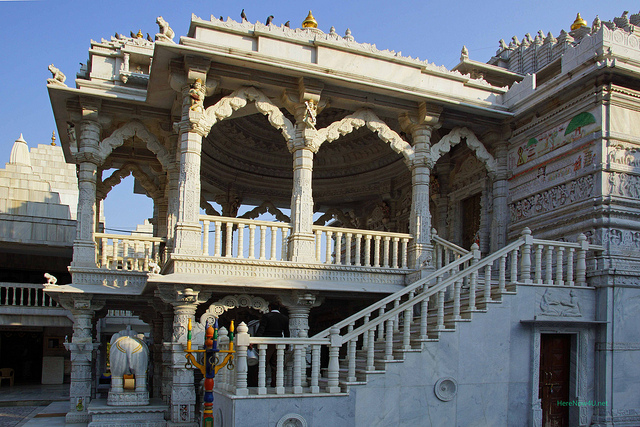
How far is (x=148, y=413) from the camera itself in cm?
1189

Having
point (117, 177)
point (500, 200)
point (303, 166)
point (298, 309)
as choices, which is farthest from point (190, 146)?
point (500, 200)

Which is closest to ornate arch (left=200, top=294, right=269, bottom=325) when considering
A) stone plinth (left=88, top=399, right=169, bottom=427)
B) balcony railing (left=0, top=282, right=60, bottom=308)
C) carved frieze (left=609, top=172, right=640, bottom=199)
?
stone plinth (left=88, top=399, right=169, bottom=427)

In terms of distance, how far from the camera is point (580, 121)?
1188 centimetres

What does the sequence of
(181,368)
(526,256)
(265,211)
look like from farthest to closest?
(265,211) → (181,368) → (526,256)

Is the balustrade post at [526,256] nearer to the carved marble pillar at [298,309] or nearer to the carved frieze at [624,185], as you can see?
the carved frieze at [624,185]

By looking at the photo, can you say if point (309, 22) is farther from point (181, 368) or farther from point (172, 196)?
point (181, 368)

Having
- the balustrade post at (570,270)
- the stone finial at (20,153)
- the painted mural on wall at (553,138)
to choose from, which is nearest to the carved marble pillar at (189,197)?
the balustrade post at (570,270)

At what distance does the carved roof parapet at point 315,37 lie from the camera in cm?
1161

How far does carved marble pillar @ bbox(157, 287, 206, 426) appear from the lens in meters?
11.0

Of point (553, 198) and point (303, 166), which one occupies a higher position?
point (303, 166)

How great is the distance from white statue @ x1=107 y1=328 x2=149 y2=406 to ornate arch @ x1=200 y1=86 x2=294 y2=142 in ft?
A: 14.4

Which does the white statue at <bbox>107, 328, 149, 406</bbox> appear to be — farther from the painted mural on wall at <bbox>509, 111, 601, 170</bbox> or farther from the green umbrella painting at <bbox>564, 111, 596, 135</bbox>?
the green umbrella painting at <bbox>564, 111, 596, 135</bbox>

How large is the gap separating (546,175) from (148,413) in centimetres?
901

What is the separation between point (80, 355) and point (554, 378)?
8.96 m
